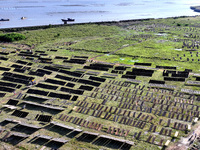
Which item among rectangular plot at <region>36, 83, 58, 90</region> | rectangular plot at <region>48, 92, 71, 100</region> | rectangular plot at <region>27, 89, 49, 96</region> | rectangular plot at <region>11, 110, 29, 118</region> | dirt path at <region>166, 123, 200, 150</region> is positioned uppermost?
rectangular plot at <region>36, 83, 58, 90</region>

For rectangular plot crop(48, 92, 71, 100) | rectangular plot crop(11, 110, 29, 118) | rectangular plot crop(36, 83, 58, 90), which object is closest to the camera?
rectangular plot crop(11, 110, 29, 118)

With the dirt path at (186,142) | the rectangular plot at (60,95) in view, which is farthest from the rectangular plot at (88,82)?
the dirt path at (186,142)

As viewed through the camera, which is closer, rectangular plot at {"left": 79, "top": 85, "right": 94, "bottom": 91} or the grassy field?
the grassy field

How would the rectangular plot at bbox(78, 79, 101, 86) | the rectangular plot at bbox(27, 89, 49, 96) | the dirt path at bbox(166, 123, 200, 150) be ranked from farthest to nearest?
the rectangular plot at bbox(78, 79, 101, 86) → the rectangular plot at bbox(27, 89, 49, 96) → the dirt path at bbox(166, 123, 200, 150)

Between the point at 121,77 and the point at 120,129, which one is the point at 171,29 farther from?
the point at 120,129

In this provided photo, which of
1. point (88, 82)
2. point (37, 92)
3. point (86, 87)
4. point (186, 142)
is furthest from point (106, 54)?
point (186, 142)

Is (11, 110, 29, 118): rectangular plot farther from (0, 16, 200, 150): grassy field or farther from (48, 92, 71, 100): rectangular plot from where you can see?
(48, 92, 71, 100): rectangular plot

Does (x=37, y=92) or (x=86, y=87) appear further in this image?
(x=86, y=87)

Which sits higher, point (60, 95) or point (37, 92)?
point (37, 92)

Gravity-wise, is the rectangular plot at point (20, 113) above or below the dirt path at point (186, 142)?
above

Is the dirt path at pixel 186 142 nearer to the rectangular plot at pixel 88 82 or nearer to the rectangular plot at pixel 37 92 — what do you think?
the rectangular plot at pixel 88 82

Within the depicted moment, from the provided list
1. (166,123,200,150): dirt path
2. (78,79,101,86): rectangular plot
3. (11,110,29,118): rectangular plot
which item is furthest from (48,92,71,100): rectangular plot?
Answer: (166,123,200,150): dirt path

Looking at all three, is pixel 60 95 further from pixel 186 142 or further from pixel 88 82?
pixel 186 142
